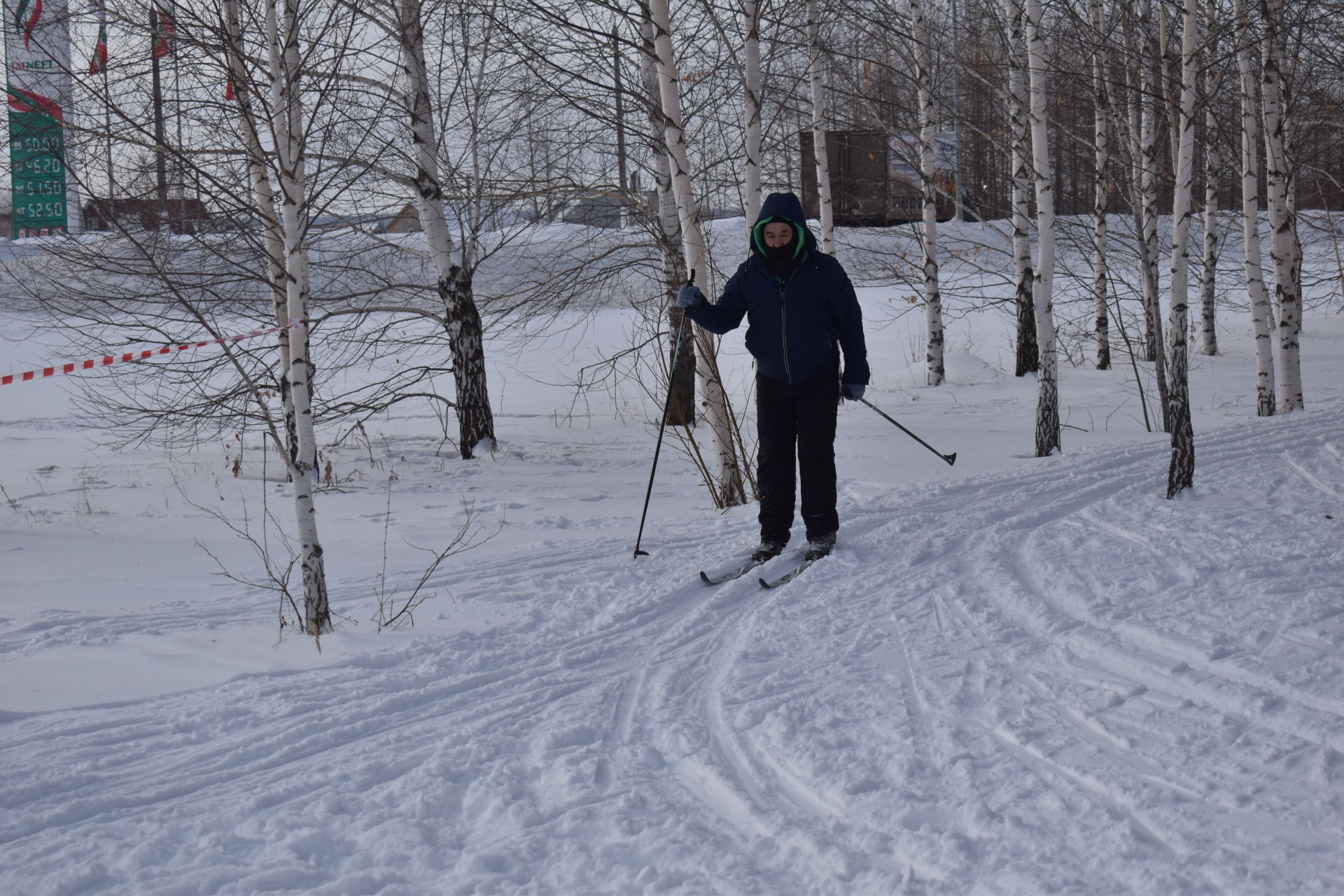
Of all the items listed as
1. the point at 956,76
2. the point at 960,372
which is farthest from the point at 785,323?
Answer: the point at 956,76

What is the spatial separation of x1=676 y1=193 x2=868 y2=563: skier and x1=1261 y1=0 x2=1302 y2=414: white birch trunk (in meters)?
5.89

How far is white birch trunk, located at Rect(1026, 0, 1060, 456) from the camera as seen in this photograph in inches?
311

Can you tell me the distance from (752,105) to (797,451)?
9.06 ft

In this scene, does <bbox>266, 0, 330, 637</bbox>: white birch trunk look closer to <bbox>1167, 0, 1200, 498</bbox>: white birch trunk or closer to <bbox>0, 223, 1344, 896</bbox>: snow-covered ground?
<bbox>0, 223, 1344, 896</bbox>: snow-covered ground

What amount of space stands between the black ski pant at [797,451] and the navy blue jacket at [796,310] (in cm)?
9

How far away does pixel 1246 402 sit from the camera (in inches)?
461

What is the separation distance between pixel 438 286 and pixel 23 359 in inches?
525

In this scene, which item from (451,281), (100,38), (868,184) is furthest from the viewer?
(868,184)

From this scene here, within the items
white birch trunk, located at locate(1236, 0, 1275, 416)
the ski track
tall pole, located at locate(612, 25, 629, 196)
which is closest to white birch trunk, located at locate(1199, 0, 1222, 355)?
white birch trunk, located at locate(1236, 0, 1275, 416)

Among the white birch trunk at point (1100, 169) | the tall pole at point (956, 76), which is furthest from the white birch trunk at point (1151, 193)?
the tall pole at point (956, 76)

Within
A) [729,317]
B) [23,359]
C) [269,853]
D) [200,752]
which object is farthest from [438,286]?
[23,359]

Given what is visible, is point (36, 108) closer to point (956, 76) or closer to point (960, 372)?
point (960, 372)

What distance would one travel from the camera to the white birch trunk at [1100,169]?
7.80 meters

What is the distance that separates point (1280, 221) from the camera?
32.0 ft
